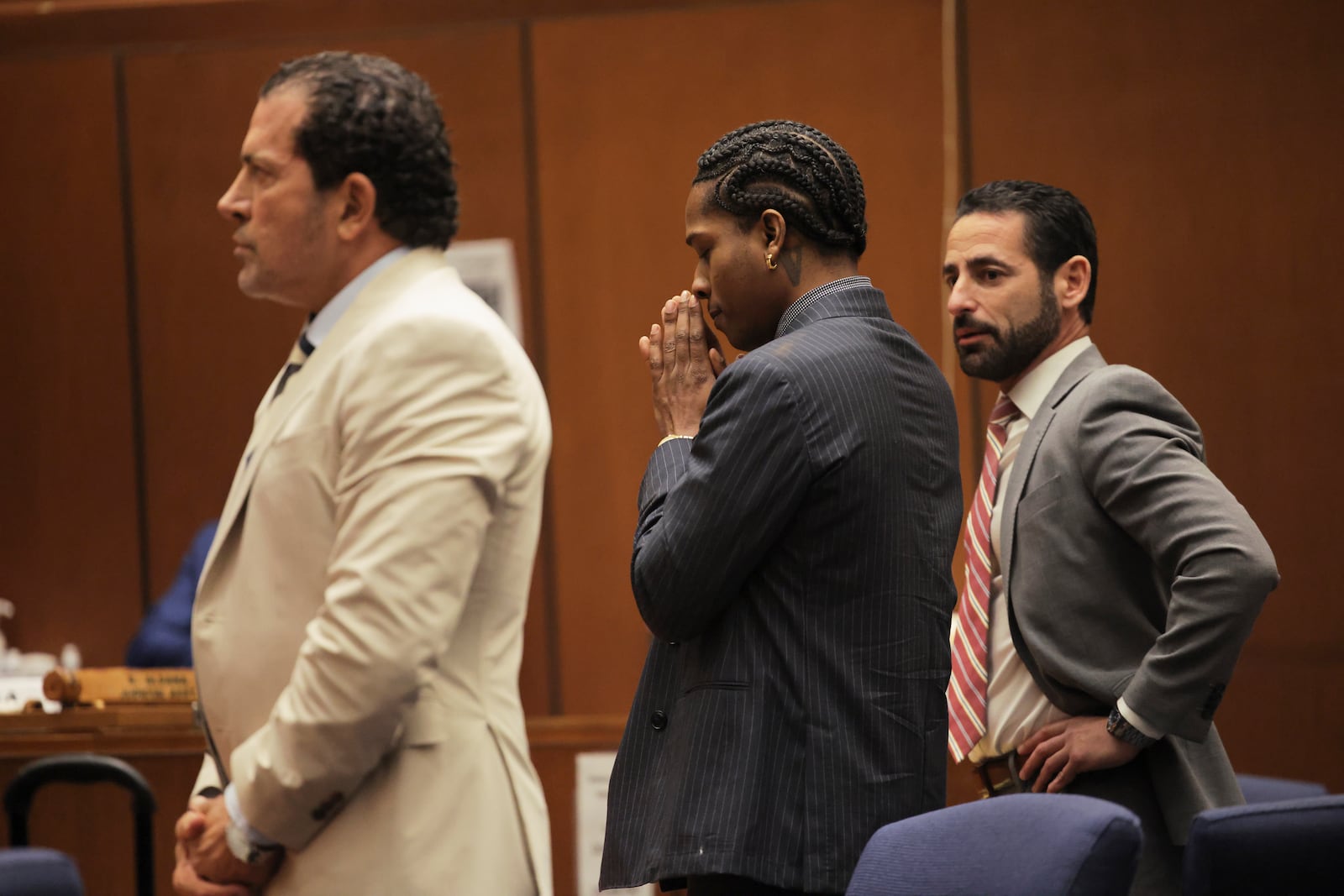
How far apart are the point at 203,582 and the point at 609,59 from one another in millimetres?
3371

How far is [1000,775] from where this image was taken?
2.23 metres

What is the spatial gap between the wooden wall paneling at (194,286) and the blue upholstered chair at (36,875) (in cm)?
257

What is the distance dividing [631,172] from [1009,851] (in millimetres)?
3432

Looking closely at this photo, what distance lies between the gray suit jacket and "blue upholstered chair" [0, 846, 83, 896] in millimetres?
1496

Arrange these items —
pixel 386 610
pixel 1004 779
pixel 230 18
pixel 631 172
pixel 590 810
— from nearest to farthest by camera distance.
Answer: pixel 386 610 → pixel 1004 779 → pixel 590 810 → pixel 631 172 → pixel 230 18

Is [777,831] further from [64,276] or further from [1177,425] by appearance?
[64,276]

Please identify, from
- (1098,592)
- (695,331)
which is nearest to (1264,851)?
(1098,592)

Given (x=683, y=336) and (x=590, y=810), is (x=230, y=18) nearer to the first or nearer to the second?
(x=590, y=810)

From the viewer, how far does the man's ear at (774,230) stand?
1737 millimetres

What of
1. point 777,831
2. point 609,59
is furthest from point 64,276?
point 777,831

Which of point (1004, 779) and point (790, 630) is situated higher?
point (790, 630)

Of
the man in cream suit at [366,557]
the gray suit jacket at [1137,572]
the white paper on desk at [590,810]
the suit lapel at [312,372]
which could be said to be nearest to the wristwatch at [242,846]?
the man in cream suit at [366,557]

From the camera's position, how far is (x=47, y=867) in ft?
7.46

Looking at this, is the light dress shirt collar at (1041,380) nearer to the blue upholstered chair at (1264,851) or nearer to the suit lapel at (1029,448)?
the suit lapel at (1029,448)
